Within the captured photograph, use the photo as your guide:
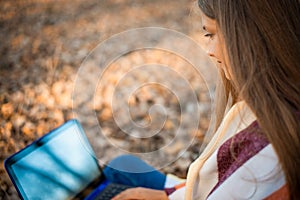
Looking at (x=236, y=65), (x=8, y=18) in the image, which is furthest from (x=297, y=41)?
(x=8, y=18)

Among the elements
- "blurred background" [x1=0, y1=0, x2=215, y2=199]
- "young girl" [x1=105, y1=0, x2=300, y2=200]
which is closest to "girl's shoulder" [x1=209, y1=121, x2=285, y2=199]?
"young girl" [x1=105, y1=0, x2=300, y2=200]

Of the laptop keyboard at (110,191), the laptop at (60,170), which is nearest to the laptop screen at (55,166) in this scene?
the laptop at (60,170)

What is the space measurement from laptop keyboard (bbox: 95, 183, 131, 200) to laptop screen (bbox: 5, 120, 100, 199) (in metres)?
0.11

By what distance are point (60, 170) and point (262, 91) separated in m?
0.96

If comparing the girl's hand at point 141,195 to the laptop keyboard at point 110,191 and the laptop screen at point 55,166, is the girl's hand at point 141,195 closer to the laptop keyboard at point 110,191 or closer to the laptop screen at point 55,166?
the laptop keyboard at point 110,191

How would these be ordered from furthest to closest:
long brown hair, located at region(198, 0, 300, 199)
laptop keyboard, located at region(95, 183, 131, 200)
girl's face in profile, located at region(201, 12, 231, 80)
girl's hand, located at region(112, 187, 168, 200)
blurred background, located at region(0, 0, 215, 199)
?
blurred background, located at region(0, 0, 215, 199) → laptop keyboard, located at region(95, 183, 131, 200) → girl's hand, located at region(112, 187, 168, 200) → girl's face in profile, located at region(201, 12, 231, 80) → long brown hair, located at region(198, 0, 300, 199)

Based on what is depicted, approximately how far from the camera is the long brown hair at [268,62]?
3.37ft

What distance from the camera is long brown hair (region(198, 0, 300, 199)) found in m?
1.03

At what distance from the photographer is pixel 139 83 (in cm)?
349

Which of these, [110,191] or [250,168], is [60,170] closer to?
[110,191]

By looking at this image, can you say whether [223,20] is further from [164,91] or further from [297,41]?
[164,91]

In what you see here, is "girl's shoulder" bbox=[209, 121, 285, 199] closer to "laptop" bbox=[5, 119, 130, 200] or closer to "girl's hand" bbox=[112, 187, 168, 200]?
"girl's hand" bbox=[112, 187, 168, 200]

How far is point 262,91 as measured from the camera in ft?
3.47

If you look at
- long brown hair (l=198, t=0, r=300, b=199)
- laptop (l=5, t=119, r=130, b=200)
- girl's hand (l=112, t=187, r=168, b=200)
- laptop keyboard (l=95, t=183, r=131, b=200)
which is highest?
long brown hair (l=198, t=0, r=300, b=199)
